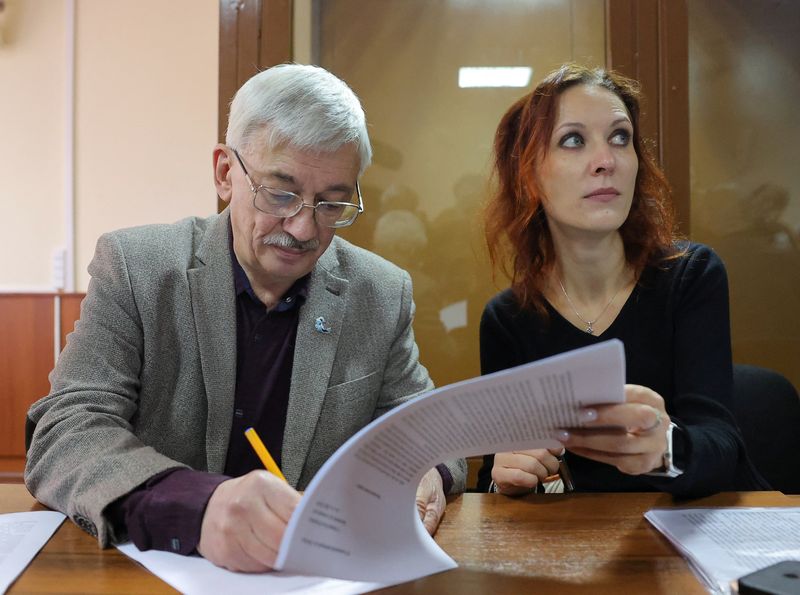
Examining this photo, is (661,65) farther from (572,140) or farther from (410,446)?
(410,446)

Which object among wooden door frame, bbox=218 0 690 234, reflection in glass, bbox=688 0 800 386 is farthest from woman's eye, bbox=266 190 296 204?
reflection in glass, bbox=688 0 800 386

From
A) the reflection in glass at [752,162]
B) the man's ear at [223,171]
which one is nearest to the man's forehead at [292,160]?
the man's ear at [223,171]

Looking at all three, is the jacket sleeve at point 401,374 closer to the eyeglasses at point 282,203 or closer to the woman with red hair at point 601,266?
the woman with red hair at point 601,266

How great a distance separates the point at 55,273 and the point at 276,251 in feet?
6.17

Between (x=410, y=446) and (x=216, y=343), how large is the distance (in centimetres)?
65

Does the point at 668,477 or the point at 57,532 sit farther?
the point at 668,477

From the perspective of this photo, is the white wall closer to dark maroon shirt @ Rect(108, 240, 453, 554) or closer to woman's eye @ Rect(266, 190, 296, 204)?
dark maroon shirt @ Rect(108, 240, 453, 554)

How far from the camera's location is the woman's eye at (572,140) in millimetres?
1498

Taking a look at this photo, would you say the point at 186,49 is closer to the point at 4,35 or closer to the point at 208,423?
the point at 4,35

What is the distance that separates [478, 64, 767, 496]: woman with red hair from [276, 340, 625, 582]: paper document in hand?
23.4 inches

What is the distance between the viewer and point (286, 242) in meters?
1.21

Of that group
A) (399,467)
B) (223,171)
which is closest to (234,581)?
(399,467)

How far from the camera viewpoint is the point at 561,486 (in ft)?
4.52

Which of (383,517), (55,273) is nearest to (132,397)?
(383,517)
